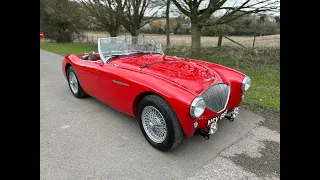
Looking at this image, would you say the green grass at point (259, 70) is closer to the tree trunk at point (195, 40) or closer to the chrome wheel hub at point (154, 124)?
the tree trunk at point (195, 40)

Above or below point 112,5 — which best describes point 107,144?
below

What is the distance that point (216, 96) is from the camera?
2.80m

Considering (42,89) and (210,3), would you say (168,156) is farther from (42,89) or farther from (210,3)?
(210,3)

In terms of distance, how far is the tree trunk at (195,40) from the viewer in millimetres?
8755

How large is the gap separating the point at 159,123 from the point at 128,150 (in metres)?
0.57

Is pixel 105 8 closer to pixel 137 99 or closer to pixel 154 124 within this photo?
pixel 137 99

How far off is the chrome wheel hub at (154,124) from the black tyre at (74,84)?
7.56ft

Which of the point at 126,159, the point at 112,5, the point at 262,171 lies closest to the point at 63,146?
the point at 126,159

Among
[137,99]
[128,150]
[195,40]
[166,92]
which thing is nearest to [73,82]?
[137,99]

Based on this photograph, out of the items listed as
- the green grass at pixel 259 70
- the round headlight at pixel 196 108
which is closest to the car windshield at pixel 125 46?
the round headlight at pixel 196 108

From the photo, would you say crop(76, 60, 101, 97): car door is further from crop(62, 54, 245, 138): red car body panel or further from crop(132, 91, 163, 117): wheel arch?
crop(132, 91, 163, 117): wheel arch

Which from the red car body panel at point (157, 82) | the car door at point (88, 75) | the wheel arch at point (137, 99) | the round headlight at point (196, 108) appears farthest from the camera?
the car door at point (88, 75)

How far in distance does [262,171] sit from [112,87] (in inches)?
94.9
